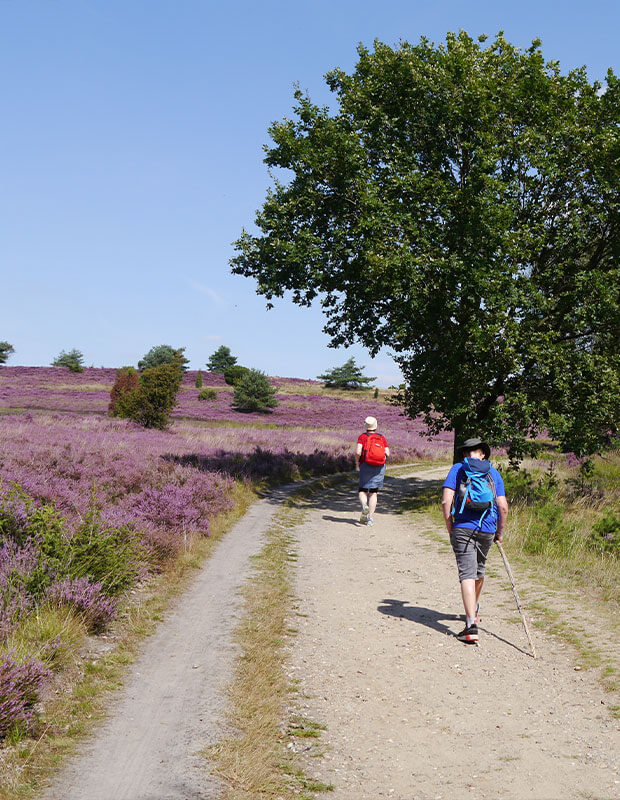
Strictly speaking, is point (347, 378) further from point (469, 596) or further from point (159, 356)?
point (469, 596)

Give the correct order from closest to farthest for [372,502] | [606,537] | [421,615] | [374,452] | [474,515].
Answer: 1. [474,515]
2. [421,615]
3. [606,537]
4. [374,452]
5. [372,502]

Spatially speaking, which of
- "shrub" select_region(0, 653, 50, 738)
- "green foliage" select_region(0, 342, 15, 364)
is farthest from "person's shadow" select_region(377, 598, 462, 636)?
"green foliage" select_region(0, 342, 15, 364)

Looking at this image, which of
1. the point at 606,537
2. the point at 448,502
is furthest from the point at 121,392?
the point at 448,502

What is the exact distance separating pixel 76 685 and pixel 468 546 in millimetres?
4457

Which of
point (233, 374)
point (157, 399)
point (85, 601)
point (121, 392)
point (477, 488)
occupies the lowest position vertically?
point (85, 601)

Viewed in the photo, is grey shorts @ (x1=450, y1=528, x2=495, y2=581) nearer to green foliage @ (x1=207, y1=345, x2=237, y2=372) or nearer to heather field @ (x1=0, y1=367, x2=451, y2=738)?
heather field @ (x1=0, y1=367, x2=451, y2=738)

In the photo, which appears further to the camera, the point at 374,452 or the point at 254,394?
the point at 254,394

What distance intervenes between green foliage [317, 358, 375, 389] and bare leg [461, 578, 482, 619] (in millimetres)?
78237

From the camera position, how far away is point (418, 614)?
847 cm

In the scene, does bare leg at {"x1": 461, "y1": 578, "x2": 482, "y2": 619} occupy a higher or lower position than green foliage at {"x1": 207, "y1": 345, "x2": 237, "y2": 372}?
lower

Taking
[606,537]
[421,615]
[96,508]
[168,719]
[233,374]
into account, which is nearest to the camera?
[168,719]

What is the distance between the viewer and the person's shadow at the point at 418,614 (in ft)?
26.2

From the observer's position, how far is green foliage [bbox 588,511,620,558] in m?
12.1

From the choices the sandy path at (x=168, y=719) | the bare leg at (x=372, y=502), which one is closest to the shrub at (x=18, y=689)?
the sandy path at (x=168, y=719)
